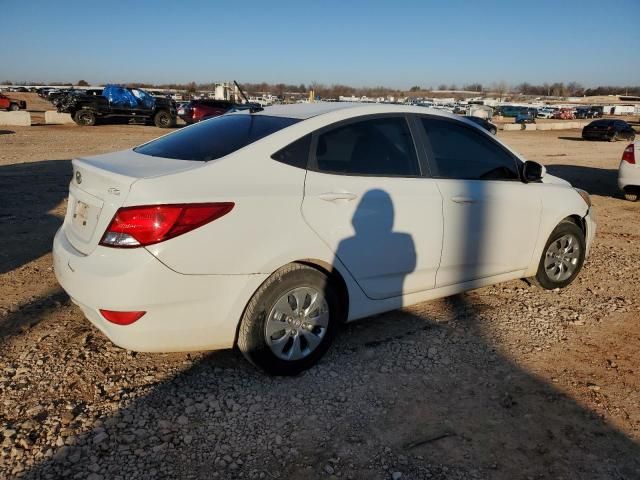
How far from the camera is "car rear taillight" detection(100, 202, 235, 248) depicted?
271 cm

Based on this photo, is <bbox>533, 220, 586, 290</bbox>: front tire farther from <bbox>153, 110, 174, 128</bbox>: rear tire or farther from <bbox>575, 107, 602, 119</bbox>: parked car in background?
<bbox>575, 107, 602, 119</bbox>: parked car in background

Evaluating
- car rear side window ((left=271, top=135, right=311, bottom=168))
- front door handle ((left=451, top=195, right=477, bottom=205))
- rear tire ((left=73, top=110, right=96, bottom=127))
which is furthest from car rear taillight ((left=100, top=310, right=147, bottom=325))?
rear tire ((left=73, top=110, right=96, bottom=127))

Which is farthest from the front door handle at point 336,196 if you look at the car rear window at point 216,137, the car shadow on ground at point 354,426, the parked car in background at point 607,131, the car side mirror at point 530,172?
the parked car in background at point 607,131

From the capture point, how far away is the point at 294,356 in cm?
328

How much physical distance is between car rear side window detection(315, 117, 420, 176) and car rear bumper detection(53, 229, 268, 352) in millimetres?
921

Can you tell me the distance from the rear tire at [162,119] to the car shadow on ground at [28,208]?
16.8 meters

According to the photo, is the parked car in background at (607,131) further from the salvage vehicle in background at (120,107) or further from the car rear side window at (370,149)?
the car rear side window at (370,149)

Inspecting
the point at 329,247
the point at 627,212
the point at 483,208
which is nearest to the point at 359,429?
the point at 329,247

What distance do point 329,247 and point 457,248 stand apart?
3.85 ft

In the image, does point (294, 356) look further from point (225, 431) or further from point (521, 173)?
point (521, 173)

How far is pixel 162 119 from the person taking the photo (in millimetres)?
28062

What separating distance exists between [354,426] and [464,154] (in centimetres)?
224

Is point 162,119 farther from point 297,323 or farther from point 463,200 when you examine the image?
point 297,323

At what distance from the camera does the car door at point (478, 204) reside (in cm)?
385
